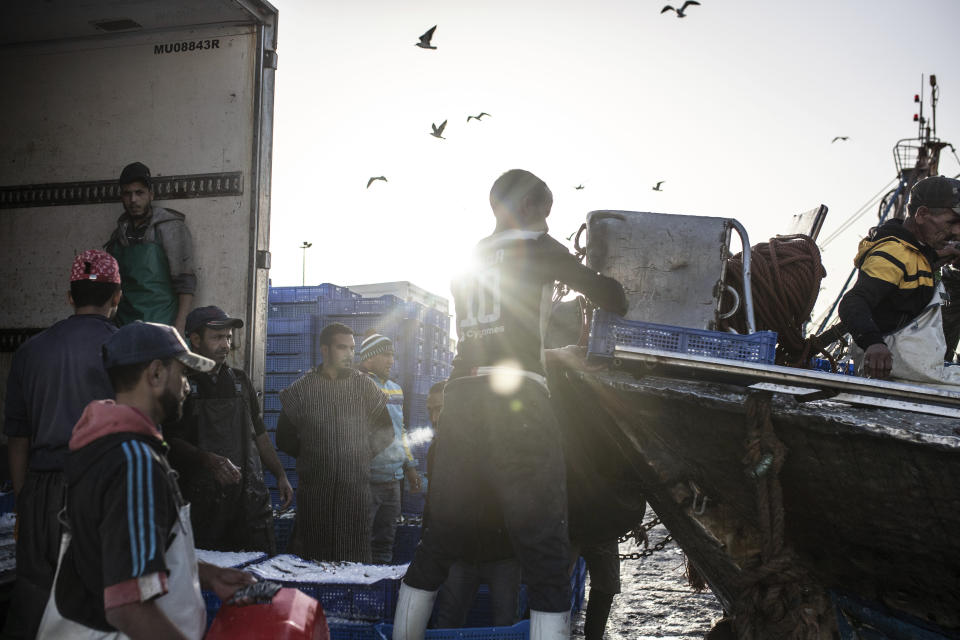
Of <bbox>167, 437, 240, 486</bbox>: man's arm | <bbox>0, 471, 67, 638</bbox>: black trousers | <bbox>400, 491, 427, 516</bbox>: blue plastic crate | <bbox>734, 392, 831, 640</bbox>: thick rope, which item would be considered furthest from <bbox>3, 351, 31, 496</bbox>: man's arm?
<bbox>400, 491, 427, 516</bbox>: blue plastic crate

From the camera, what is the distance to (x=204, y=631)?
187 centimetres

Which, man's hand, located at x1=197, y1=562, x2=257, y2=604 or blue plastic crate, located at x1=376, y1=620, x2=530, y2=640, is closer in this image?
man's hand, located at x1=197, y1=562, x2=257, y2=604

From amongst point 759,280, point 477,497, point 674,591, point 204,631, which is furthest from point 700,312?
point 674,591

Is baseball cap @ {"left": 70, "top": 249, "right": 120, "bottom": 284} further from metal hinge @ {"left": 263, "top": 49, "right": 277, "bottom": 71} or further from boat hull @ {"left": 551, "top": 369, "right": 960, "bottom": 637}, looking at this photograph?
boat hull @ {"left": 551, "top": 369, "right": 960, "bottom": 637}

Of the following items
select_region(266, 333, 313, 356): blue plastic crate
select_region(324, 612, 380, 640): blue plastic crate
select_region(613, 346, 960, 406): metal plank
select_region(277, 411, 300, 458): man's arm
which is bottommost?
select_region(324, 612, 380, 640): blue plastic crate

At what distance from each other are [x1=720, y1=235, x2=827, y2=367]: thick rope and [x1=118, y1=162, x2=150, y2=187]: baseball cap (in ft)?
12.1

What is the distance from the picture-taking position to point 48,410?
2.98 m

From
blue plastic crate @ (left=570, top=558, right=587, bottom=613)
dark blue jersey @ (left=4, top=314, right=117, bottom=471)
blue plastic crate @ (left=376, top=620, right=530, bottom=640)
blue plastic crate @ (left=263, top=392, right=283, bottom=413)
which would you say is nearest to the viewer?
blue plastic crate @ (left=376, top=620, right=530, bottom=640)

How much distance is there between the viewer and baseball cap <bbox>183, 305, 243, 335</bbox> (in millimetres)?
3986

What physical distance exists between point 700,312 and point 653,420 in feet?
2.73

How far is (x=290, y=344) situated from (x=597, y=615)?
17.8ft

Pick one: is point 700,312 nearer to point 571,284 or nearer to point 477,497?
point 571,284

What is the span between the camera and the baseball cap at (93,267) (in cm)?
315

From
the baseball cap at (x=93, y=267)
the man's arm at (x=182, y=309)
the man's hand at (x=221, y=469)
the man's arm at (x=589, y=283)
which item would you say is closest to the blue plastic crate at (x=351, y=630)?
the man's hand at (x=221, y=469)
